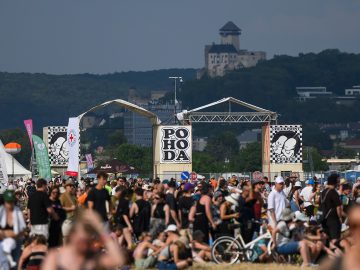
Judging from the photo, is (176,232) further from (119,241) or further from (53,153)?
(53,153)

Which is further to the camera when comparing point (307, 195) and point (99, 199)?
A: point (307, 195)

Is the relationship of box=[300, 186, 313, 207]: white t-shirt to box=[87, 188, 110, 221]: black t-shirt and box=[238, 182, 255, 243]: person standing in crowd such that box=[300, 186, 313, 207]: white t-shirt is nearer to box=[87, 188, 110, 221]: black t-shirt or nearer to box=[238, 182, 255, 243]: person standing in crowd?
box=[238, 182, 255, 243]: person standing in crowd

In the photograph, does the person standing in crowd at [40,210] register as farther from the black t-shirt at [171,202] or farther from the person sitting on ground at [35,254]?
the black t-shirt at [171,202]

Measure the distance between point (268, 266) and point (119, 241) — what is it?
264cm

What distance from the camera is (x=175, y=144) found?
64562mm

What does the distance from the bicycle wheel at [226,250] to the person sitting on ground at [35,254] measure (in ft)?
10.8

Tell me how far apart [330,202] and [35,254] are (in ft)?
16.9

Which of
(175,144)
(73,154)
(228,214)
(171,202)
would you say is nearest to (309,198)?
(228,214)

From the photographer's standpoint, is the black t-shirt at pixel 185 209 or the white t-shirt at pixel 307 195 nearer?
the black t-shirt at pixel 185 209

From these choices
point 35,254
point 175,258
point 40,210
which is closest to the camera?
point 35,254

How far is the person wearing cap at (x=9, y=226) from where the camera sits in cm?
1731

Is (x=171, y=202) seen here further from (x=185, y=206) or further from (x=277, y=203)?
(x=277, y=203)

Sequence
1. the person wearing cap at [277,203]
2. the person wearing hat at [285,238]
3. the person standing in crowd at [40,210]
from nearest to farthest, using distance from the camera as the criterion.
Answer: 1. the person standing in crowd at [40,210]
2. the person wearing hat at [285,238]
3. the person wearing cap at [277,203]

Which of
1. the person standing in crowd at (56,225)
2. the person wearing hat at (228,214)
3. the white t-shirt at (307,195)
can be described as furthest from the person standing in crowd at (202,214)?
the white t-shirt at (307,195)
